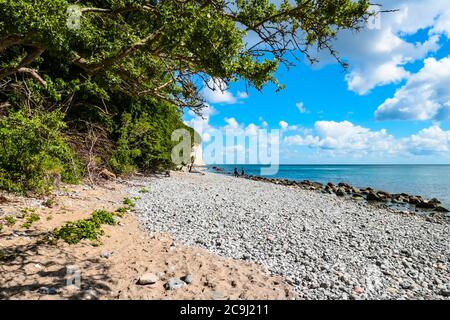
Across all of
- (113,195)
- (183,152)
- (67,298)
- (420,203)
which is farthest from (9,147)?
(420,203)

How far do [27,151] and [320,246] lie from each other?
8.41 metres

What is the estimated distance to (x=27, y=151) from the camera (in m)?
8.19

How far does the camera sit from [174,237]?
23.6ft

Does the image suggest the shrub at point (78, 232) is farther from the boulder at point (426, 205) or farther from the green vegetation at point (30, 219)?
the boulder at point (426, 205)

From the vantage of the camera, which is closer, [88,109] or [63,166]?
[63,166]

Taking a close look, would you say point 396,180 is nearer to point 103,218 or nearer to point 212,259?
point 212,259

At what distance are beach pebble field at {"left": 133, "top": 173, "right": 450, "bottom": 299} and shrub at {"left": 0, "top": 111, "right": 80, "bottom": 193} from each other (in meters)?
3.23

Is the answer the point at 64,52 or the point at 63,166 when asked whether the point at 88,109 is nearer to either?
the point at 63,166

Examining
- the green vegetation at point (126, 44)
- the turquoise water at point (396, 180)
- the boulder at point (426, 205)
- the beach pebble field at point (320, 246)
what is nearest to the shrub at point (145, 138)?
the green vegetation at point (126, 44)

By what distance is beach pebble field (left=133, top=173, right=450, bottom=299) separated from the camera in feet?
16.9

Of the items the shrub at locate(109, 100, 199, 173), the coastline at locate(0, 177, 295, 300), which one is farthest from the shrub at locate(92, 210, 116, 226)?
the shrub at locate(109, 100, 199, 173)

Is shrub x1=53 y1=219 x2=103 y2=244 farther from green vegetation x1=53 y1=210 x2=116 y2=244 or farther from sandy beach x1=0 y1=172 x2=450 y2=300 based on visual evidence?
sandy beach x1=0 y1=172 x2=450 y2=300

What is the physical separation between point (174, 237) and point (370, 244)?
17.6 ft

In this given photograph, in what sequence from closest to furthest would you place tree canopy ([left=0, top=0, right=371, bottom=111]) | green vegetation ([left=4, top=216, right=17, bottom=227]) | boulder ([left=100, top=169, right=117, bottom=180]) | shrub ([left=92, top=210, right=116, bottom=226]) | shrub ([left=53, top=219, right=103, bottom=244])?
1. tree canopy ([left=0, top=0, right=371, bottom=111])
2. shrub ([left=53, top=219, right=103, bottom=244])
3. green vegetation ([left=4, top=216, right=17, bottom=227])
4. shrub ([left=92, top=210, right=116, bottom=226])
5. boulder ([left=100, top=169, right=117, bottom=180])
